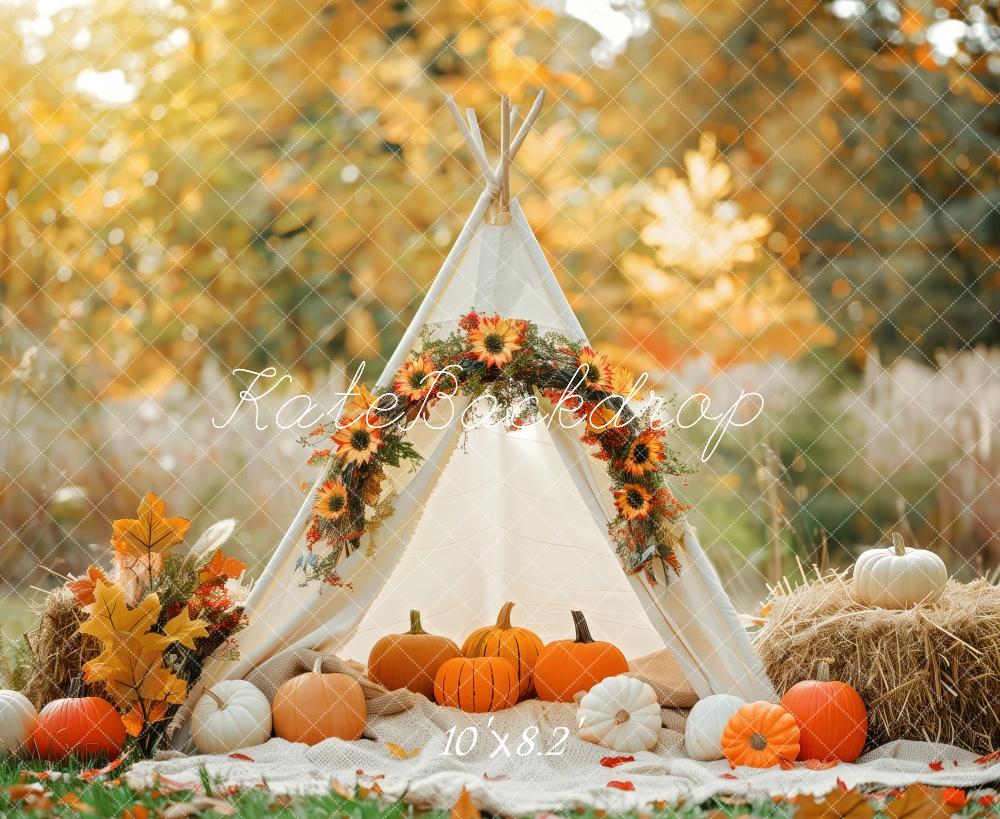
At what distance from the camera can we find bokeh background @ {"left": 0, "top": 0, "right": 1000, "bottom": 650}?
5.87 metres

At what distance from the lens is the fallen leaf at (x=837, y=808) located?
2.44 metres

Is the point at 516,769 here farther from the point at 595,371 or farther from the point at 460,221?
the point at 460,221

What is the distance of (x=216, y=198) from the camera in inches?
236

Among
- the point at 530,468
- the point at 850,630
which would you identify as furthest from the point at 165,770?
the point at 850,630

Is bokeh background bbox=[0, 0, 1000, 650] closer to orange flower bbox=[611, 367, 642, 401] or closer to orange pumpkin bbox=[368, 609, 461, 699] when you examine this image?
orange pumpkin bbox=[368, 609, 461, 699]

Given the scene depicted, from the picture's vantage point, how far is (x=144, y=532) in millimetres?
3420

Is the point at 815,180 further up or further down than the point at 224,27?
further down

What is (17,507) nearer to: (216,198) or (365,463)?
(216,198)

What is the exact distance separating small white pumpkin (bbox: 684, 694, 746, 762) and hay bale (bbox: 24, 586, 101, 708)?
1.91 m

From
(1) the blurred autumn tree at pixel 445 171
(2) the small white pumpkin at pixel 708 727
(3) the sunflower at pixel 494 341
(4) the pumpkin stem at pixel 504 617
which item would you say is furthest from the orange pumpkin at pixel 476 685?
(1) the blurred autumn tree at pixel 445 171

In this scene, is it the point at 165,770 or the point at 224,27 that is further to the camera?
the point at 224,27

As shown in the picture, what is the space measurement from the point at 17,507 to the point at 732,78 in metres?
4.58

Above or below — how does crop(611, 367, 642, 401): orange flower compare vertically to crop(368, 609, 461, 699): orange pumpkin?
above
